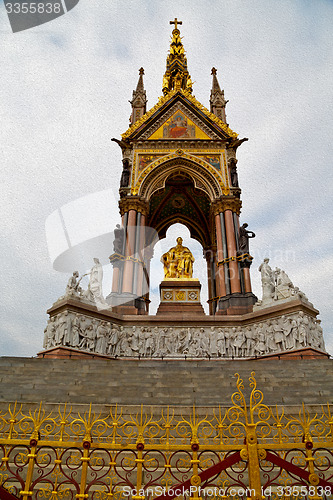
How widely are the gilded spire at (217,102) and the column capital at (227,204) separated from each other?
23.4 ft

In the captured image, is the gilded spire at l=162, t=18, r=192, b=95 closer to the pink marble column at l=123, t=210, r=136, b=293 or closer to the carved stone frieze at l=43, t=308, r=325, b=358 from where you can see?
the pink marble column at l=123, t=210, r=136, b=293

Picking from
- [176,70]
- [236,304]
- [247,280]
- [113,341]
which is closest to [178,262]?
[247,280]

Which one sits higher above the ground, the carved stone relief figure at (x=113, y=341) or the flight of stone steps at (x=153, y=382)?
the carved stone relief figure at (x=113, y=341)

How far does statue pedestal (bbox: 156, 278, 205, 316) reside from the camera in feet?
58.7

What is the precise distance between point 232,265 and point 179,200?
896 cm

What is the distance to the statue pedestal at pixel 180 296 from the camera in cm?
1791

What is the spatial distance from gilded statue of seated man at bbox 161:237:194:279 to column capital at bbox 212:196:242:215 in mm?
3140

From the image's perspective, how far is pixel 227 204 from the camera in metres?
19.5

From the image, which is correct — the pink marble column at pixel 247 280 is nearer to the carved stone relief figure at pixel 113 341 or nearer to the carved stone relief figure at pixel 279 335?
the carved stone relief figure at pixel 279 335

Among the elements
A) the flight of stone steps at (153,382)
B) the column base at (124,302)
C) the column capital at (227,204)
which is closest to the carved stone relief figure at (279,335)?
the flight of stone steps at (153,382)

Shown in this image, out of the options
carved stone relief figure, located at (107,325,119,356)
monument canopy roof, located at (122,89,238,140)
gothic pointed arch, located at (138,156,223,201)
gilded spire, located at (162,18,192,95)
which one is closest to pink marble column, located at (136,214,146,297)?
gothic pointed arch, located at (138,156,223,201)

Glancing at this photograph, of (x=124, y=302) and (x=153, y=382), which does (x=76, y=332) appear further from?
(x=153, y=382)

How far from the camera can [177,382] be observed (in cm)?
824

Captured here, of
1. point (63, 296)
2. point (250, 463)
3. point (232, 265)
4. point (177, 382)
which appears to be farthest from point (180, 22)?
point (250, 463)
